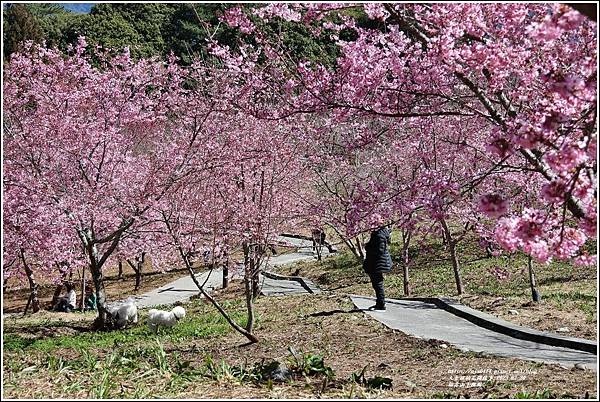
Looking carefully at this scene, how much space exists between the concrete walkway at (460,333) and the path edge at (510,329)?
72 millimetres

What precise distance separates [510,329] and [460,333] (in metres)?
0.58

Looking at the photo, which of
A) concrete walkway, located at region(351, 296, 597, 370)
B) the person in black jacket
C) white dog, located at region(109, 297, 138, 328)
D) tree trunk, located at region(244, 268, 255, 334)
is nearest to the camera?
concrete walkway, located at region(351, 296, 597, 370)

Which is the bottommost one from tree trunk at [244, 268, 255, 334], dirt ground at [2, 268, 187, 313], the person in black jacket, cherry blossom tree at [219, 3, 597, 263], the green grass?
dirt ground at [2, 268, 187, 313]

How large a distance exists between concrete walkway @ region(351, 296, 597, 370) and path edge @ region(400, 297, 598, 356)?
0.07 m

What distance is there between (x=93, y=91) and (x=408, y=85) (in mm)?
5816

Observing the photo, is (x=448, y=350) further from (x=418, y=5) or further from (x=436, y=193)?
(x=418, y=5)

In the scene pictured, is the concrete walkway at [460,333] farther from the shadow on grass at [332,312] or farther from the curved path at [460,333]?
the shadow on grass at [332,312]

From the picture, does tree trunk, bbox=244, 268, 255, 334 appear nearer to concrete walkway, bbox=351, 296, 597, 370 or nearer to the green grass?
the green grass

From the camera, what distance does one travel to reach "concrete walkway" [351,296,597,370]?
5.73m

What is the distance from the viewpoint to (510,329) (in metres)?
6.98

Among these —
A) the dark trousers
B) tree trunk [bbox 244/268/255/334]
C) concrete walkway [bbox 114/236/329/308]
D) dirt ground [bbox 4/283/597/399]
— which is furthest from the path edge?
concrete walkway [bbox 114/236/329/308]

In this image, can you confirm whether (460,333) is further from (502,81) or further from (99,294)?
(99,294)

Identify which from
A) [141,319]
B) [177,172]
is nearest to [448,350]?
[177,172]

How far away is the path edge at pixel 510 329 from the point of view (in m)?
5.99
